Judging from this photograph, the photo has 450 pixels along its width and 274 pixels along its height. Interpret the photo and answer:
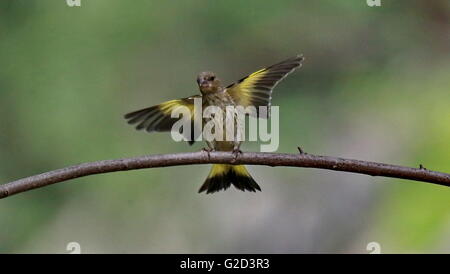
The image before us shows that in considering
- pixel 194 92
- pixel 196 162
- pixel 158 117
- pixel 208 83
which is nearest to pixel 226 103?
pixel 208 83

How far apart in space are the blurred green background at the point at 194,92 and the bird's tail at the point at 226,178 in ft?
3.87

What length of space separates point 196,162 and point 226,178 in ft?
4.35

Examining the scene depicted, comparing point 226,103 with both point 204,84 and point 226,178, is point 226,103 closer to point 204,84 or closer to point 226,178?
point 204,84

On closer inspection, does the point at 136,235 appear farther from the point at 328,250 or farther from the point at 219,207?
the point at 328,250

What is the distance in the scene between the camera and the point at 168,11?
5.87 metres

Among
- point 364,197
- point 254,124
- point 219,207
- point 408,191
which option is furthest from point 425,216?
point 219,207

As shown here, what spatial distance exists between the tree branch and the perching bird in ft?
3.27

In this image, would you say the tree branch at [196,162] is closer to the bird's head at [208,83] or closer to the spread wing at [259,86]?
the spread wing at [259,86]

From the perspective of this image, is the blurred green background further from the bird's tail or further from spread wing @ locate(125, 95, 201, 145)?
spread wing @ locate(125, 95, 201, 145)

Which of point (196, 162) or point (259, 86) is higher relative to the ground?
point (259, 86)

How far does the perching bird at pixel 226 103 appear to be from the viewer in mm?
3518

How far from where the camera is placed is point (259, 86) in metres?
3.65

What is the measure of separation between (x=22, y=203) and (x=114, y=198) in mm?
634

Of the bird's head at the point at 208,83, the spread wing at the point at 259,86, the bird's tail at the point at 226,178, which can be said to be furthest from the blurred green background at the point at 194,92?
the bird's head at the point at 208,83
